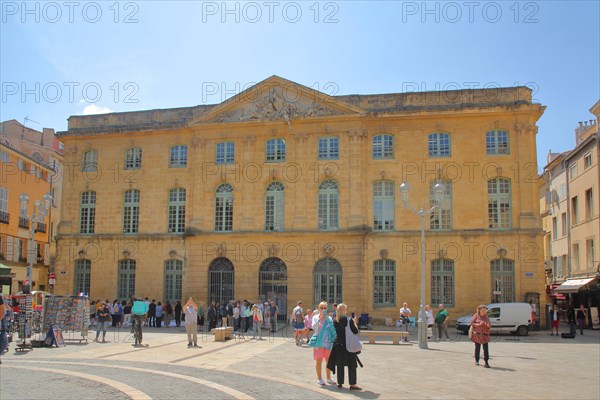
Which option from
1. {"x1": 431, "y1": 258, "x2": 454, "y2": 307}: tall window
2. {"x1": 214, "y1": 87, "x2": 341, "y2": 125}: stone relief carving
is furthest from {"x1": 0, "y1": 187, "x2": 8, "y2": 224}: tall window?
{"x1": 431, "y1": 258, "x2": 454, "y2": 307}: tall window

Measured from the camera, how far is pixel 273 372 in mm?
14750

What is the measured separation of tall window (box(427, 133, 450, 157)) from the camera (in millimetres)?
33500

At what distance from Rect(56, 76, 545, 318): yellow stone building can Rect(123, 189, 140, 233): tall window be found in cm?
9

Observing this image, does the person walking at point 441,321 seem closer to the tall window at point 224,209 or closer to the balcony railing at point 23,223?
the tall window at point 224,209

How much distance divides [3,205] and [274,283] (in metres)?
22.5

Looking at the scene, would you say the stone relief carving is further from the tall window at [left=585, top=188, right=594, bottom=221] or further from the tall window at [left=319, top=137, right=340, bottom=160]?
the tall window at [left=585, top=188, right=594, bottom=221]

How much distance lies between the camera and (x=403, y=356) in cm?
1867

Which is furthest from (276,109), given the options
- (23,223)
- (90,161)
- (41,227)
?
(41,227)

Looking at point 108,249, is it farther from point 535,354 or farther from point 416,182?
point 535,354

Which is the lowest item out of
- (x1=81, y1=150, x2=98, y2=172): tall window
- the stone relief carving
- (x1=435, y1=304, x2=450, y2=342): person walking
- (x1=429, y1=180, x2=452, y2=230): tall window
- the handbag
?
(x1=435, y1=304, x2=450, y2=342): person walking

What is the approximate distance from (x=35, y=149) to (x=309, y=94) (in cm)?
2778

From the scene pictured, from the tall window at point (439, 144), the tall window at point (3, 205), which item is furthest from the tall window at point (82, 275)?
the tall window at point (439, 144)

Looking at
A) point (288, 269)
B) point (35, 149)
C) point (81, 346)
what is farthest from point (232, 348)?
point (35, 149)

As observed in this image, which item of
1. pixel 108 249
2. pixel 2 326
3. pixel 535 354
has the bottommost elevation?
pixel 535 354
